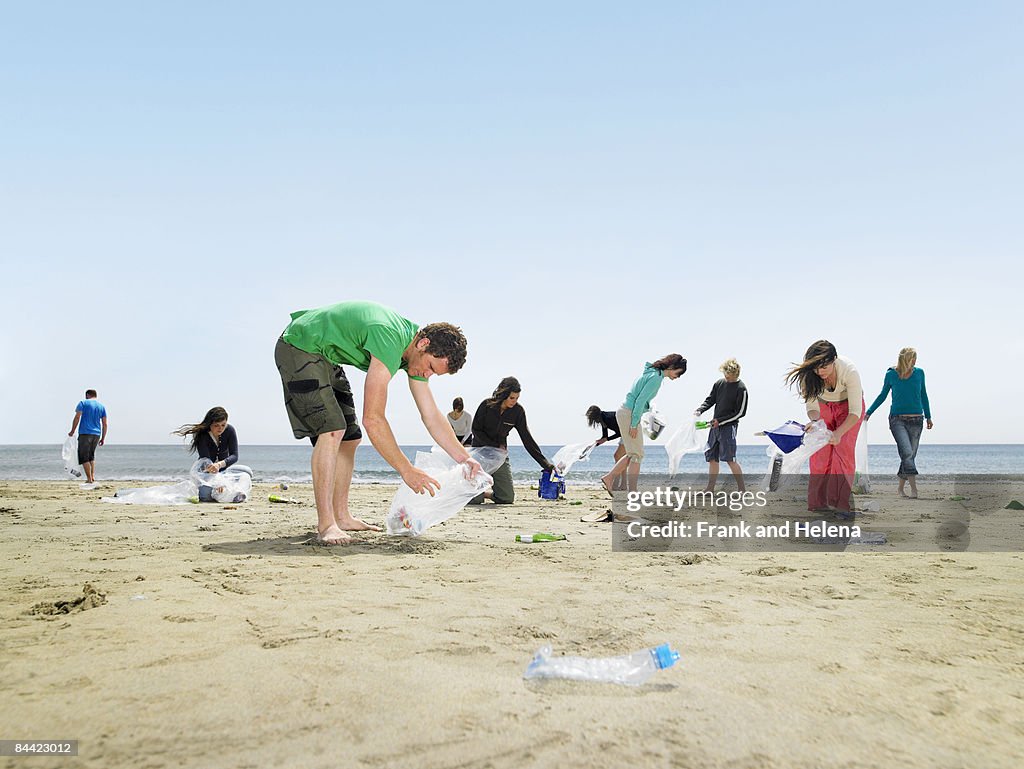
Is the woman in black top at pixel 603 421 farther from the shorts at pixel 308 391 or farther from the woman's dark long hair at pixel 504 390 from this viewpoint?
the shorts at pixel 308 391

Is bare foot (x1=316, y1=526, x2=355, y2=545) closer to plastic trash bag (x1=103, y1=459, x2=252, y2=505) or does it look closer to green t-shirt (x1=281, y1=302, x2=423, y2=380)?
green t-shirt (x1=281, y1=302, x2=423, y2=380)

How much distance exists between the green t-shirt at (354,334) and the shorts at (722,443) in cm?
506

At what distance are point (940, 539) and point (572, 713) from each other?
441 centimetres

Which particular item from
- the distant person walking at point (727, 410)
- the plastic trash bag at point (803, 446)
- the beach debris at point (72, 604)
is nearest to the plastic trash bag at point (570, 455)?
the distant person walking at point (727, 410)

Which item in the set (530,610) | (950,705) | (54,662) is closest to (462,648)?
(530,610)

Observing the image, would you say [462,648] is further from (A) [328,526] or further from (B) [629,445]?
(B) [629,445]

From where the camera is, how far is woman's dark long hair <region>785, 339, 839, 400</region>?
5316 mm

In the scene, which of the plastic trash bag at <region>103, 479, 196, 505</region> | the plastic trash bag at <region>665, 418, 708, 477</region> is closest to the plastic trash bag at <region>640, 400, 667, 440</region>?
the plastic trash bag at <region>665, 418, 708, 477</region>

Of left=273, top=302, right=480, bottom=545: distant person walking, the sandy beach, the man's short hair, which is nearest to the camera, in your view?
the sandy beach

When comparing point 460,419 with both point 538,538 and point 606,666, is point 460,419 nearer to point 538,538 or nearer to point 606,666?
point 538,538

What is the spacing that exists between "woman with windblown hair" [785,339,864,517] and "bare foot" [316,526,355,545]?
12.3 feet

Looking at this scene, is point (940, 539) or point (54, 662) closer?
point (54, 662)

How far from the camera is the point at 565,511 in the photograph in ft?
24.2

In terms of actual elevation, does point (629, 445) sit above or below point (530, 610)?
above
